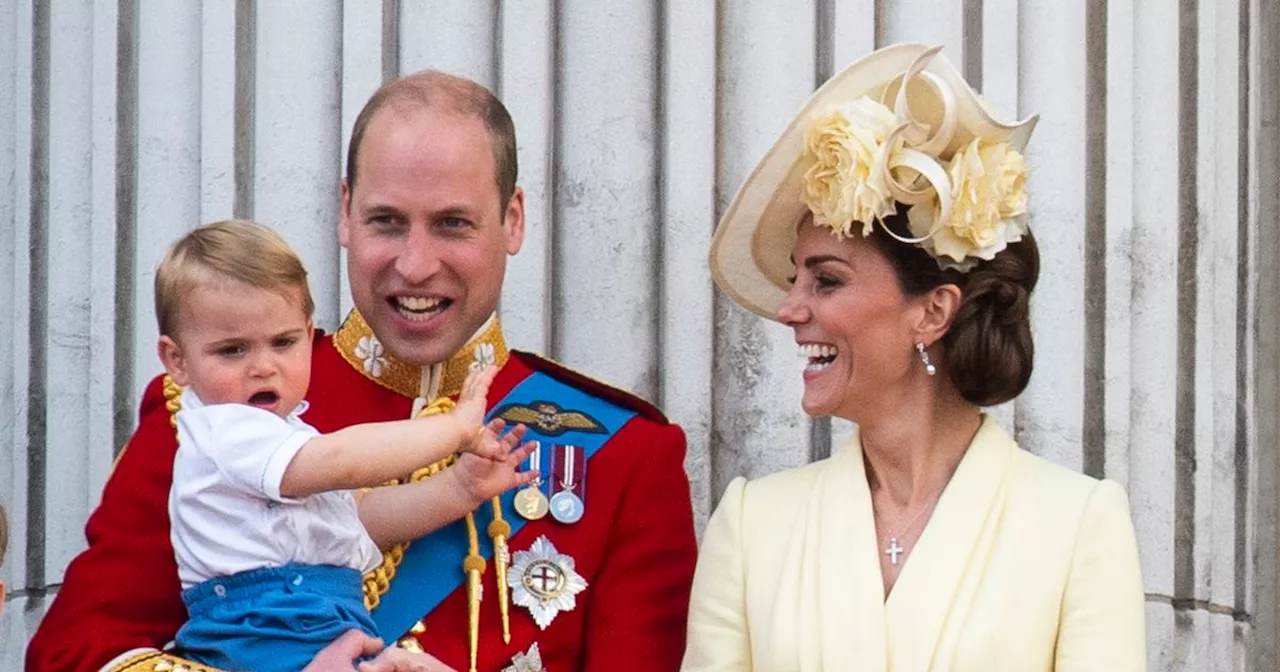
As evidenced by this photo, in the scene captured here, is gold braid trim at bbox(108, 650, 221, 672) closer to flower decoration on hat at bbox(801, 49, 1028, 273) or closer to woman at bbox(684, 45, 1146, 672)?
woman at bbox(684, 45, 1146, 672)

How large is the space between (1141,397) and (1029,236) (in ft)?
3.02

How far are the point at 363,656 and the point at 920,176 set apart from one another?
1117mm

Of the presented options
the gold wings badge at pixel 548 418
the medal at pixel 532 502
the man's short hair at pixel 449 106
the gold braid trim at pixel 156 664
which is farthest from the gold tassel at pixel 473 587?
the man's short hair at pixel 449 106

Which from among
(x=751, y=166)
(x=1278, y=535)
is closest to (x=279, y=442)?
→ (x=751, y=166)

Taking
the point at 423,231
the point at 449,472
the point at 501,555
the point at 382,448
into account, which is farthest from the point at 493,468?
the point at 423,231

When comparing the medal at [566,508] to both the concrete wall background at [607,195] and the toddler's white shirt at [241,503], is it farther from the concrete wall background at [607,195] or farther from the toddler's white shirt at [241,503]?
the concrete wall background at [607,195]

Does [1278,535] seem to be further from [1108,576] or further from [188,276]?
[188,276]

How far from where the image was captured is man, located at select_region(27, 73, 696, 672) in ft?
12.7

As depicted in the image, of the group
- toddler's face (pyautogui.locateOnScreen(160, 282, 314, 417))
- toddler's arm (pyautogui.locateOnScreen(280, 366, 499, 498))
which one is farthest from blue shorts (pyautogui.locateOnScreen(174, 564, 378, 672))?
toddler's face (pyautogui.locateOnScreen(160, 282, 314, 417))

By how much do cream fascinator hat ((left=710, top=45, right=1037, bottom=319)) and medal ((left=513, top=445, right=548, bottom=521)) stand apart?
0.63 m

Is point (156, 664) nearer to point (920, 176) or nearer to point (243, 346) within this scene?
point (243, 346)

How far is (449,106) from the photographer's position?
13.2 feet

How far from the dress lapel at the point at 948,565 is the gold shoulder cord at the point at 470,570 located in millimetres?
601

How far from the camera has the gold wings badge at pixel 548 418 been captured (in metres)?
4.07
